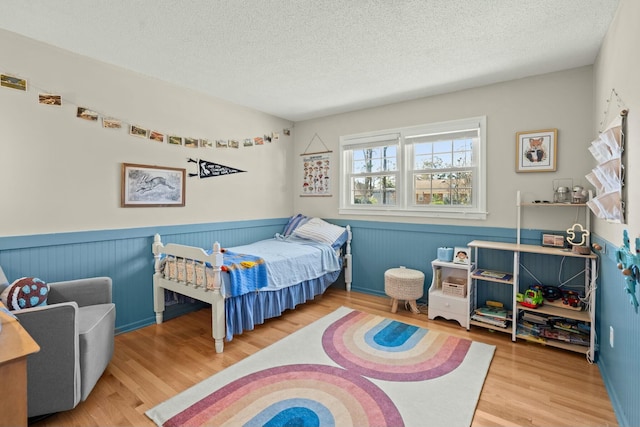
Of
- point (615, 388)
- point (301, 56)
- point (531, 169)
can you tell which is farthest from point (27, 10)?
point (615, 388)

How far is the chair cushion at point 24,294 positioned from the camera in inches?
73.4

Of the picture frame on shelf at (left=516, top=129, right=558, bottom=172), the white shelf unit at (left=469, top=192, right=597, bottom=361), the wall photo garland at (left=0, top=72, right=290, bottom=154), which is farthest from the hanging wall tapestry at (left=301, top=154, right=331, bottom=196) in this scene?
the picture frame on shelf at (left=516, top=129, right=558, bottom=172)

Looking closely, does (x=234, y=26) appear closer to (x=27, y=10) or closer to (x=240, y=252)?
(x=27, y=10)

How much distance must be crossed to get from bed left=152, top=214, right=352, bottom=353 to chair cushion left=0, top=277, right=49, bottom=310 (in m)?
1.00

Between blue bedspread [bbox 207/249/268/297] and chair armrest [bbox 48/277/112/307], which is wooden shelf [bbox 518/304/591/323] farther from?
chair armrest [bbox 48/277/112/307]

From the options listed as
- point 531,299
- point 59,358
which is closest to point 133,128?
point 59,358

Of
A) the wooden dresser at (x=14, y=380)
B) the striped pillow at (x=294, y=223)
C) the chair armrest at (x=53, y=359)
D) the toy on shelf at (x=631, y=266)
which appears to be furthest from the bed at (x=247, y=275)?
the toy on shelf at (x=631, y=266)

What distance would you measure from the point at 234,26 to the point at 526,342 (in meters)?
3.46

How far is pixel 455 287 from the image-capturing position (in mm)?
3156

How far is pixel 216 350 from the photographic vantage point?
2584mm

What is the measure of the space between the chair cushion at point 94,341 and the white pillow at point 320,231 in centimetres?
230

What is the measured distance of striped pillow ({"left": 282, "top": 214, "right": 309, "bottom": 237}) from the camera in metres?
4.45

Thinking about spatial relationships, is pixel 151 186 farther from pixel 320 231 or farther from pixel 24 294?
pixel 320 231

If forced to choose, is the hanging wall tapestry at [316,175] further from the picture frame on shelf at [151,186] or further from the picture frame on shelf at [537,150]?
the picture frame on shelf at [537,150]
